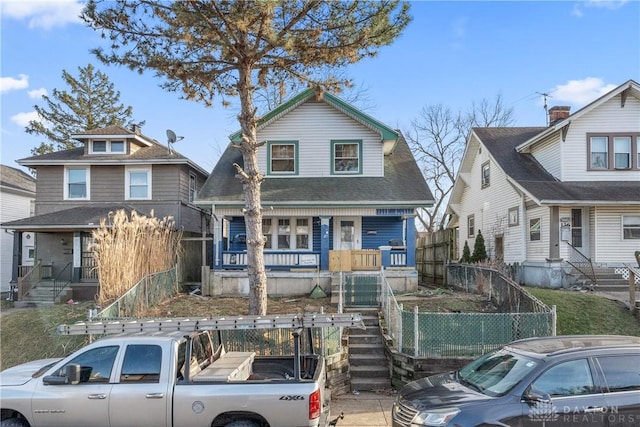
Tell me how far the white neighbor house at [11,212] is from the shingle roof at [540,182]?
2394cm

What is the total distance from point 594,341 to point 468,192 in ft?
70.7

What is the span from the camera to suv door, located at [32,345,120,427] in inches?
213

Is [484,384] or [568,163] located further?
[568,163]

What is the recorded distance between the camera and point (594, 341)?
5.78m

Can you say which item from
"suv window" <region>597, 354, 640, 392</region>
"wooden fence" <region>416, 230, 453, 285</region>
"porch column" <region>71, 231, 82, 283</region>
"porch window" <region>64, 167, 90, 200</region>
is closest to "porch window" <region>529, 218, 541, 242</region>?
"wooden fence" <region>416, 230, 453, 285</region>

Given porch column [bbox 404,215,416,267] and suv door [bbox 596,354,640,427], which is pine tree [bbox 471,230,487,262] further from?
suv door [bbox 596,354,640,427]

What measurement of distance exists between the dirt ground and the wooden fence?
5.04 metres

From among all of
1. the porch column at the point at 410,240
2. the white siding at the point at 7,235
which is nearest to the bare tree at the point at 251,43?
the porch column at the point at 410,240

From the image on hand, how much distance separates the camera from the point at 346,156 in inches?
733

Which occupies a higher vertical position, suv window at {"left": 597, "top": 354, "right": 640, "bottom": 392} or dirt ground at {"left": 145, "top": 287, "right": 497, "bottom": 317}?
suv window at {"left": 597, "top": 354, "right": 640, "bottom": 392}

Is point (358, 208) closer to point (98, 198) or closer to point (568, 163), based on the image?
point (568, 163)

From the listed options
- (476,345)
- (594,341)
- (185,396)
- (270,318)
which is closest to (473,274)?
(476,345)

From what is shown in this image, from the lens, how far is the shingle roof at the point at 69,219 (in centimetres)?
1814

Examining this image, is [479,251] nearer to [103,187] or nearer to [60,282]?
[103,187]
